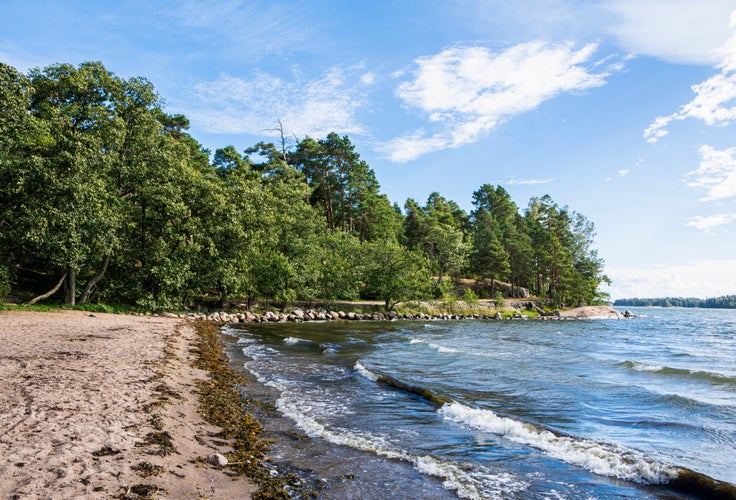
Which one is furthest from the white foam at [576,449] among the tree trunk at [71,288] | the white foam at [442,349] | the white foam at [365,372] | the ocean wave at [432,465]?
the tree trunk at [71,288]

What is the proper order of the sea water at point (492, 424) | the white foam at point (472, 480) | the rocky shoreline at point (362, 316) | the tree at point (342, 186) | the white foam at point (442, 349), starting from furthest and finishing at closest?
1. the tree at point (342, 186)
2. the rocky shoreline at point (362, 316)
3. the white foam at point (442, 349)
4. the sea water at point (492, 424)
5. the white foam at point (472, 480)

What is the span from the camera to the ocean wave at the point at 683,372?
14.4 m

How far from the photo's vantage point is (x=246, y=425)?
7.88 m

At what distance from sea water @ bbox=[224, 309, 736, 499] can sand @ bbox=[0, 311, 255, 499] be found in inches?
57.5

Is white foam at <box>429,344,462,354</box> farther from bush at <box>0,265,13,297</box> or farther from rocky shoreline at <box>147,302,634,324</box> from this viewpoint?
bush at <box>0,265,13,297</box>

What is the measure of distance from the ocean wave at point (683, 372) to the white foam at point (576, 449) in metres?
10.1

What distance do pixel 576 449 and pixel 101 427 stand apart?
7.62m

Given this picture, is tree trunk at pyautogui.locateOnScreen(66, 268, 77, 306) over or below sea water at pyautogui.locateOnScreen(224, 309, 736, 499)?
over

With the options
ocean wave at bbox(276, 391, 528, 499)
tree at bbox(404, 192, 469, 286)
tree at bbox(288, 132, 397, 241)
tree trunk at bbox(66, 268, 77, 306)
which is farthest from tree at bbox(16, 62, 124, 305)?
tree at bbox(404, 192, 469, 286)

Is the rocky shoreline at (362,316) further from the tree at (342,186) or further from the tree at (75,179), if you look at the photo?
the tree at (342,186)

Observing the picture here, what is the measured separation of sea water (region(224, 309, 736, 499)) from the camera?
6160mm

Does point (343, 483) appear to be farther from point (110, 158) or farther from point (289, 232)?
point (289, 232)

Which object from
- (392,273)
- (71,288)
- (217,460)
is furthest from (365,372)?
(392,273)

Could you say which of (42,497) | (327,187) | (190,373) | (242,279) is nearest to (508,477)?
(42,497)
